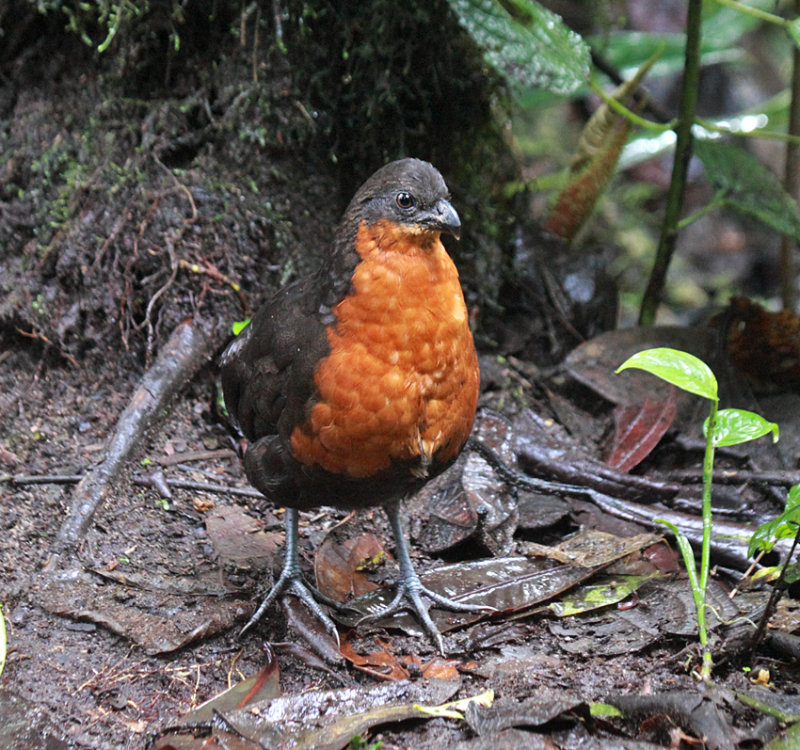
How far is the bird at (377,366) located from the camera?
280 centimetres

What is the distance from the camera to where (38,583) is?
3.02 metres

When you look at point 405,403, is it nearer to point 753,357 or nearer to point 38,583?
point 38,583

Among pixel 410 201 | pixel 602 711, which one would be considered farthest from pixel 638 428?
pixel 602 711

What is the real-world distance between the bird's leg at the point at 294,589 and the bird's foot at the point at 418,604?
16 centimetres

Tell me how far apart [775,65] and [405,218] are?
1010cm

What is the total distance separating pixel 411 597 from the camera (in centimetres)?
318

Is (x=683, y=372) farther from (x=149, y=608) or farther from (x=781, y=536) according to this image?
(x=149, y=608)

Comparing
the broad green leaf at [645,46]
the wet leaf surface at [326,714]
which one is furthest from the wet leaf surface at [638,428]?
the broad green leaf at [645,46]

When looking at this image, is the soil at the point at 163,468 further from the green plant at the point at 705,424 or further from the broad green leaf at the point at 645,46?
the broad green leaf at the point at 645,46

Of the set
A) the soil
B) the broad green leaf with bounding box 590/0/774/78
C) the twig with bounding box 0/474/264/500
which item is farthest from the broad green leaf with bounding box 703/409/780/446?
the broad green leaf with bounding box 590/0/774/78

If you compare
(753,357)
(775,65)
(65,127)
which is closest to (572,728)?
(753,357)

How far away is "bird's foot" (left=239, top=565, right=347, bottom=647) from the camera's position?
3010 mm

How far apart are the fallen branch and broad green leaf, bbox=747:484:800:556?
8.35 ft

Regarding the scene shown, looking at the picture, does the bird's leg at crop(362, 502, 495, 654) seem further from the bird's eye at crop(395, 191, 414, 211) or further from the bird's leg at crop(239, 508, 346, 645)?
the bird's eye at crop(395, 191, 414, 211)
